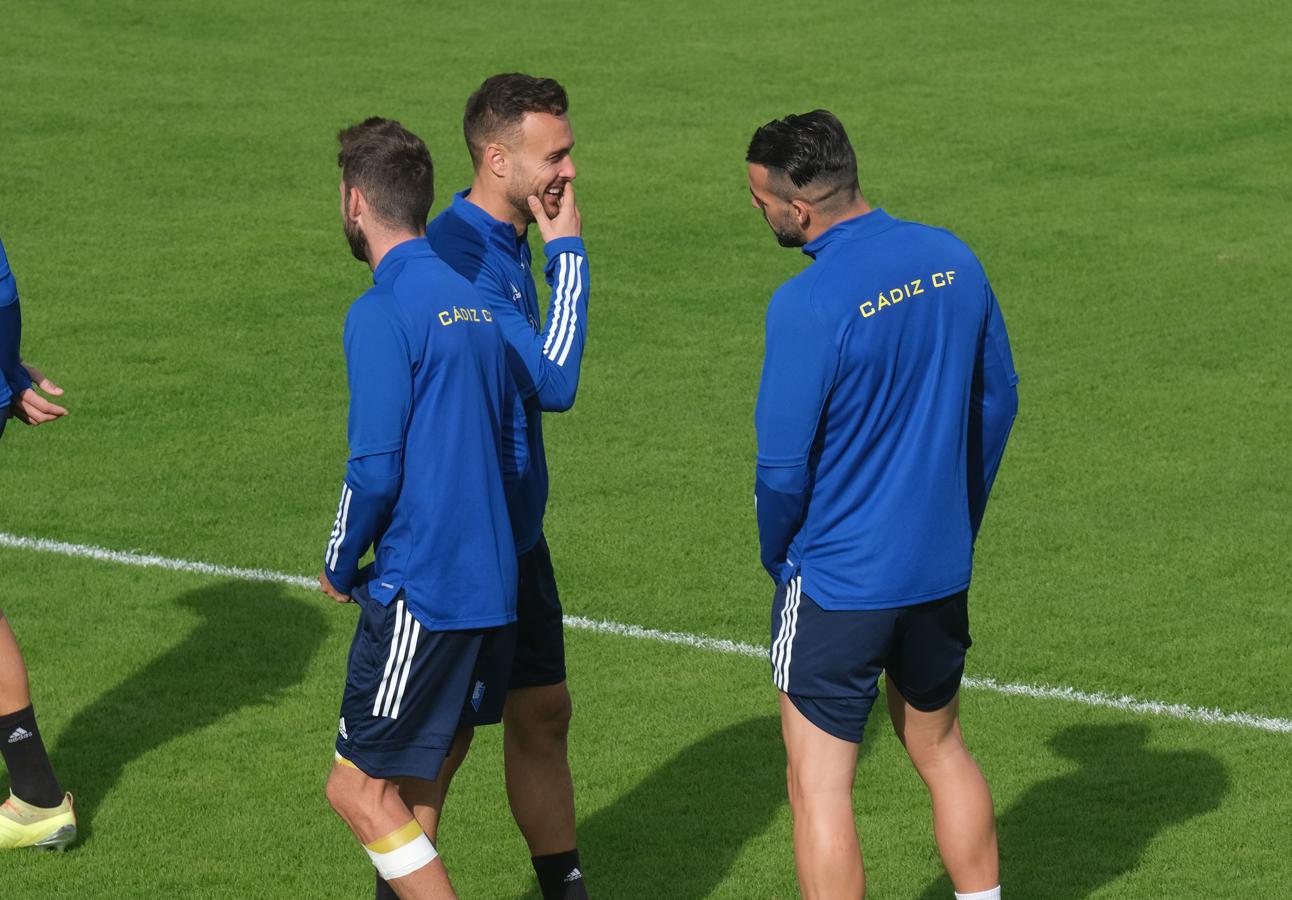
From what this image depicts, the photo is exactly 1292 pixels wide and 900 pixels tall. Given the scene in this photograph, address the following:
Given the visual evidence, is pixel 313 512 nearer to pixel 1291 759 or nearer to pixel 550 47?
pixel 1291 759

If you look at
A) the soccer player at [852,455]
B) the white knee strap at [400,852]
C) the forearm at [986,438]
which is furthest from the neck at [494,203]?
the white knee strap at [400,852]

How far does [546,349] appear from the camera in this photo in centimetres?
476

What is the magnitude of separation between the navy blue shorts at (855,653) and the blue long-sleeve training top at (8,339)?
239 centimetres

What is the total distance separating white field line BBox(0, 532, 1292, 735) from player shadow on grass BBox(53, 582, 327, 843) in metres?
0.18

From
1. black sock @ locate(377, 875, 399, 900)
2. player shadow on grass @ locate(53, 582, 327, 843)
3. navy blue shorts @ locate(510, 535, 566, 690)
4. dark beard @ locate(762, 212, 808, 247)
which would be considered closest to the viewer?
dark beard @ locate(762, 212, 808, 247)

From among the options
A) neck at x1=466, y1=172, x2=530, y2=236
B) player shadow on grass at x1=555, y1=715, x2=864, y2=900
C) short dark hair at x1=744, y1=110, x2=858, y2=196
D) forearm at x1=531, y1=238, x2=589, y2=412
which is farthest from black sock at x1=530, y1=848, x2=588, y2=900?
short dark hair at x1=744, y1=110, x2=858, y2=196

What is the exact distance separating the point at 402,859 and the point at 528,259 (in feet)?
5.34

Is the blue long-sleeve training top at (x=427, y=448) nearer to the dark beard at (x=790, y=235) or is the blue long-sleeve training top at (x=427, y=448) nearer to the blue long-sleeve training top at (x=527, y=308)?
the blue long-sleeve training top at (x=527, y=308)

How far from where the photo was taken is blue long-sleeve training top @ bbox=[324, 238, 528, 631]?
4.34 meters

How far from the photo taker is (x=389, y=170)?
176 inches

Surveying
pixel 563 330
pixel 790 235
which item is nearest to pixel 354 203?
pixel 563 330

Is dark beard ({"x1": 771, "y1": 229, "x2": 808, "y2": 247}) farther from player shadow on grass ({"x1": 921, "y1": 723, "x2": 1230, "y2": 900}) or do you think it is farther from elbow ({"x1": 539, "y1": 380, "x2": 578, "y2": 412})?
player shadow on grass ({"x1": 921, "y1": 723, "x2": 1230, "y2": 900})

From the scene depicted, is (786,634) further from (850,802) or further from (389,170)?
(389,170)

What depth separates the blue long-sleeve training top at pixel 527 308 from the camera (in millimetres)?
4758
